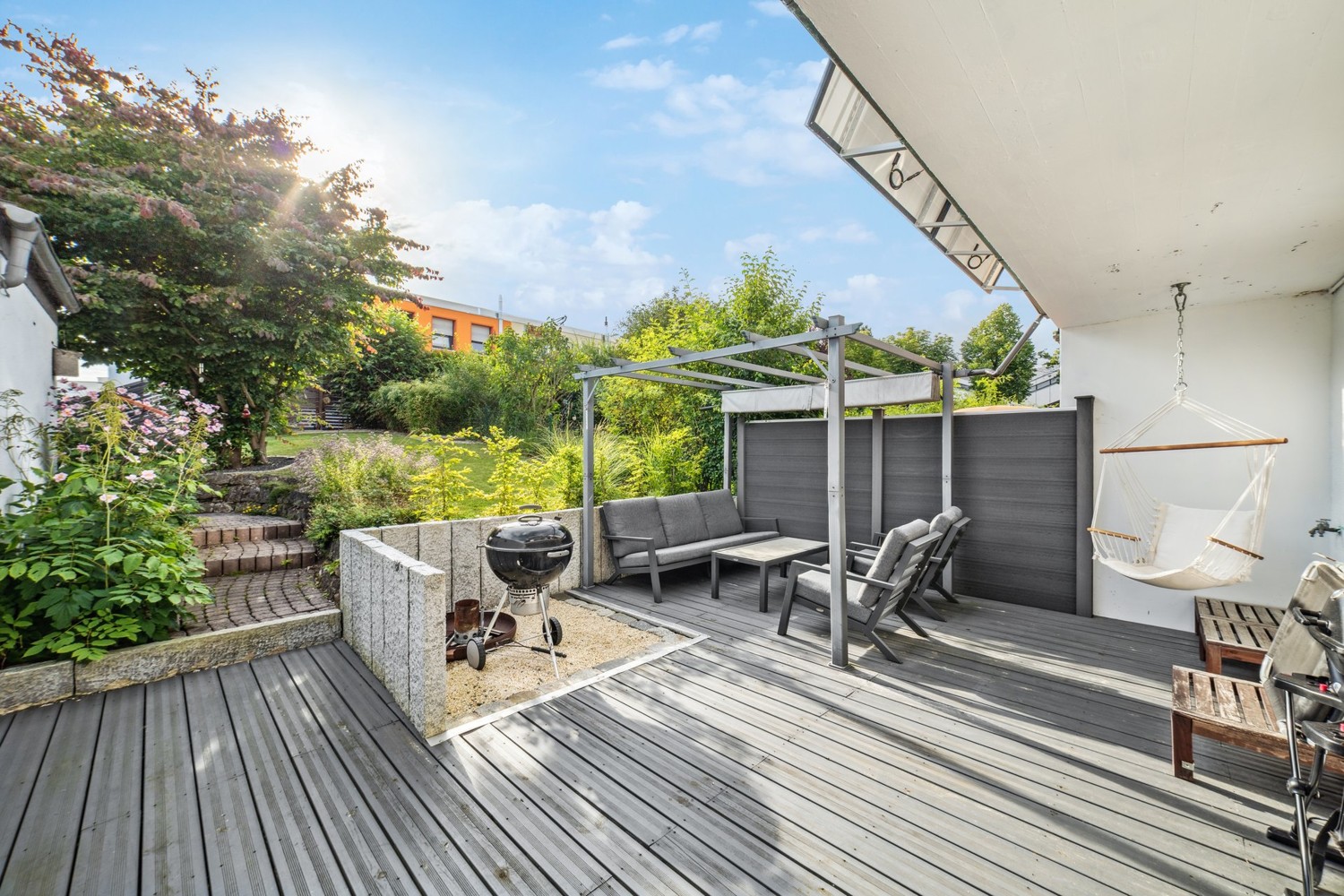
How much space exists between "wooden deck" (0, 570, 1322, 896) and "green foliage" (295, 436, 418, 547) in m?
1.46

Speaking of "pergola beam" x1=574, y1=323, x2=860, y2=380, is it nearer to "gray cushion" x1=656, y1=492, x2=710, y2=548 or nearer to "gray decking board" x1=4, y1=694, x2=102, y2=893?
"gray cushion" x1=656, y1=492, x2=710, y2=548

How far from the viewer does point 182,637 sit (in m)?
3.28

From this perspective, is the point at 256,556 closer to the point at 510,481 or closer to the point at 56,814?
the point at 510,481

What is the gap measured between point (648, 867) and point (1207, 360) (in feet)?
17.9

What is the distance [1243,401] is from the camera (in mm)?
4180

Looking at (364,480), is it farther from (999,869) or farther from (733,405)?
(999,869)

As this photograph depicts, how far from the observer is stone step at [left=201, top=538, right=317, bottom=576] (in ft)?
15.6

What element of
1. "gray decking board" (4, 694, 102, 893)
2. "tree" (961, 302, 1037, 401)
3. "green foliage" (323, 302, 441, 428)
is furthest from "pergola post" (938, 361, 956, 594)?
"tree" (961, 302, 1037, 401)

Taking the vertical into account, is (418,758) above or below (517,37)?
below

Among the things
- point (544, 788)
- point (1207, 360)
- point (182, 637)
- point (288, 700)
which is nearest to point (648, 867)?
point (544, 788)

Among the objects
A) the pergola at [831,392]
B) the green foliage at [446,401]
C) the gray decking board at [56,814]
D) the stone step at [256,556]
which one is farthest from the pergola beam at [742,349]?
the green foliage at [446,401]

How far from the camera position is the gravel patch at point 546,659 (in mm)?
3102

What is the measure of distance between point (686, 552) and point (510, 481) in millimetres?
1936

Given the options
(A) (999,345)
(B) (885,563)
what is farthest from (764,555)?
(A) (999,345)
